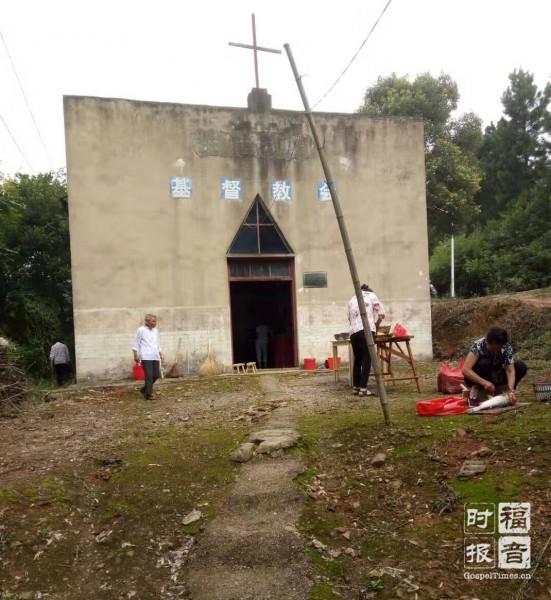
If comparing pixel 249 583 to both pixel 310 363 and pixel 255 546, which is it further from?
pixel 310 363

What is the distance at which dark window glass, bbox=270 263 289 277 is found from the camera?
13555mm

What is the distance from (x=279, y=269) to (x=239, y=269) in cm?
92

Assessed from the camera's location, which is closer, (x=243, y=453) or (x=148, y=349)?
(x=243, y=453)

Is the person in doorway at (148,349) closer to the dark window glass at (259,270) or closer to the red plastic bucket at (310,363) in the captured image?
the dark window glass at (259,270)

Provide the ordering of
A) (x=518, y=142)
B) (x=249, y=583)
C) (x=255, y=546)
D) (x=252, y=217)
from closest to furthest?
Result: (x=249, y=583), (x=255, y=546), (x=252, y=217), (x=518, y=142)

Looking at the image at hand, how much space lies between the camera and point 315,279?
44.3 feet

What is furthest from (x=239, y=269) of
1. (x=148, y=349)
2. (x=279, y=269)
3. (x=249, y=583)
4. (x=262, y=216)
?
(x=249, y=583)

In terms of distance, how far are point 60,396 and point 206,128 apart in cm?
649

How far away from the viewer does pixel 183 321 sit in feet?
41.8

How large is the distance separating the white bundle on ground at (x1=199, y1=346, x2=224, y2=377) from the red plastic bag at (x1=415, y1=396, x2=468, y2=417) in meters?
6.77

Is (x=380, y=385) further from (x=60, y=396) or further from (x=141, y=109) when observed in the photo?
(x=141, y=109)

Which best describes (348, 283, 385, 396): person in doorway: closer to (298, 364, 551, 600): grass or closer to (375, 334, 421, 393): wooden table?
(375, 334, 421, 393): wooden table

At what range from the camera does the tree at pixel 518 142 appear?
32625mm

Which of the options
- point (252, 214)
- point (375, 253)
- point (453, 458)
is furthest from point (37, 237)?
point (453, 458)
